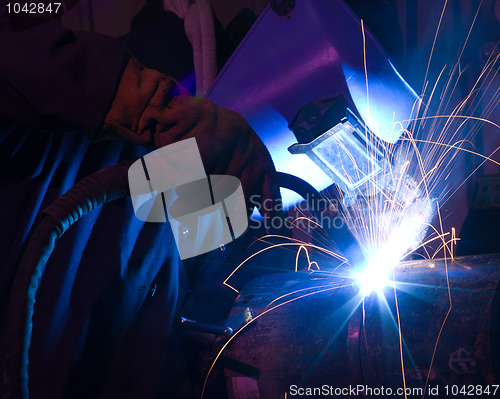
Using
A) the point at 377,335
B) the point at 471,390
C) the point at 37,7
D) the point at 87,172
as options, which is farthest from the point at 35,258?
the point at 37,7

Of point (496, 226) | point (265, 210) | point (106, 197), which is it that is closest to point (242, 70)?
point (265, 210)

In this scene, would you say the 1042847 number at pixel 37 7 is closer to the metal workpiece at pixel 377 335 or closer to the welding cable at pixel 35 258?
the welding cable at pixel 35 258

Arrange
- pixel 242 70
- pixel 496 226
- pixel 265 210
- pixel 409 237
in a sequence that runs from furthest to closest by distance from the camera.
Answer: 1. pixel 496 226
2. pixel 409 237
3. pixel 242 70
4. pixel 265 210

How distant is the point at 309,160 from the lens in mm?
1260

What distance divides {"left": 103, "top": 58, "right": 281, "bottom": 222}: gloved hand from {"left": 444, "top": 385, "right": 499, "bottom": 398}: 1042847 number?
510 millimetres

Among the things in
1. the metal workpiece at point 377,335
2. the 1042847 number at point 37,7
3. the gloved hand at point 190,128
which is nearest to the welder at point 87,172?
the gloved hand at point 190,128

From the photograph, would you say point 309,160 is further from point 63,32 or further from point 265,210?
point 63,32

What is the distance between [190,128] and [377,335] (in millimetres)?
638

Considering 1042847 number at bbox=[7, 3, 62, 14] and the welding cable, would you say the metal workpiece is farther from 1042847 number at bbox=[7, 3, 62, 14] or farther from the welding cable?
1042847 number at bbox=[7, 3, 62, 14]

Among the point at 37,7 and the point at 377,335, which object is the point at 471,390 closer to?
the point at 377,335

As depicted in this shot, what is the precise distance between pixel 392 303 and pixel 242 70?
92 centimetres

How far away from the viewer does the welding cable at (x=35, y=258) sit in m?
0.57

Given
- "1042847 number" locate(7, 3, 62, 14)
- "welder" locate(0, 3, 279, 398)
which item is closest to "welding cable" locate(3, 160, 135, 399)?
"welder" locate(0, 3, 279, 398)

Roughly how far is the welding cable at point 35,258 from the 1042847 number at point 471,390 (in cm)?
73
